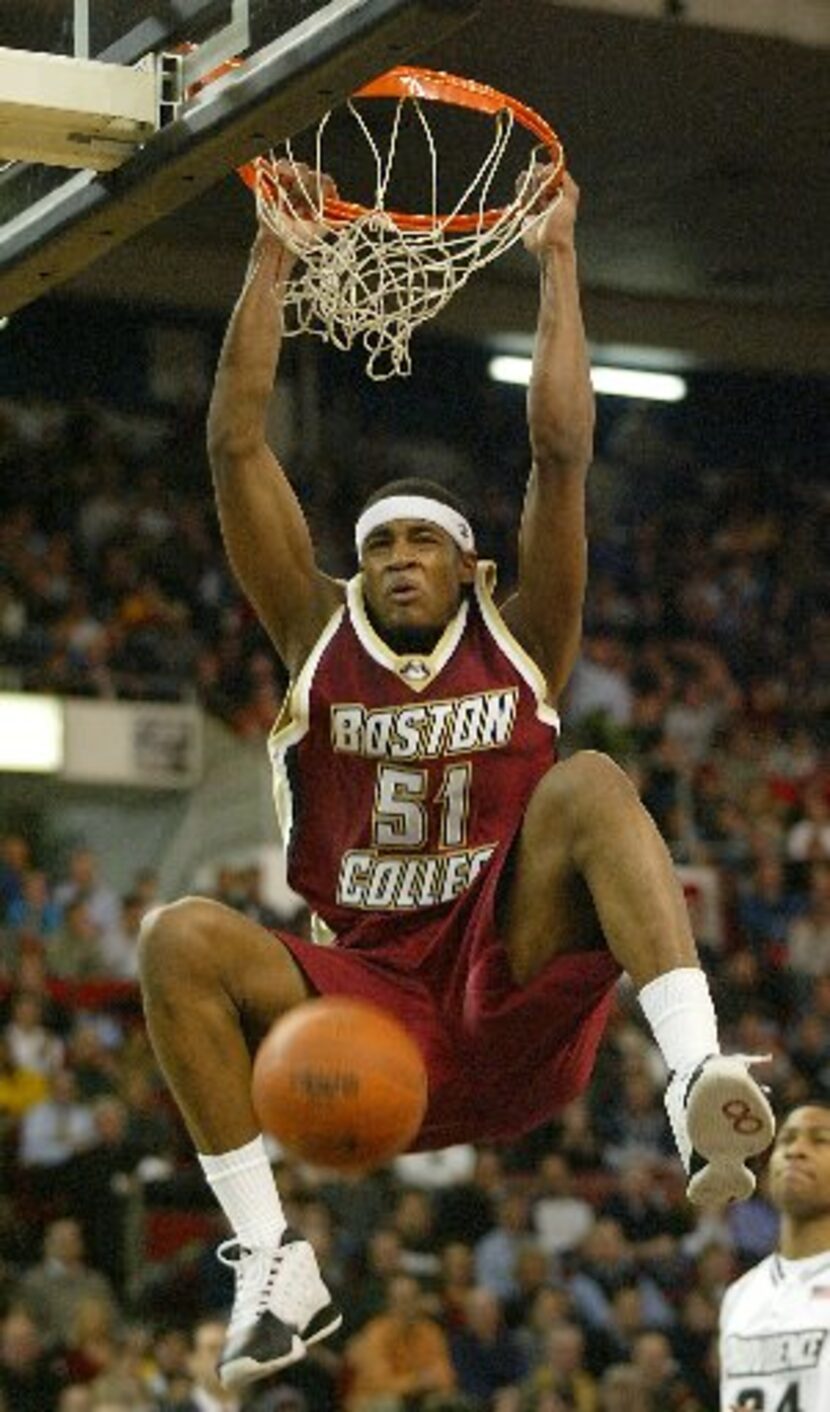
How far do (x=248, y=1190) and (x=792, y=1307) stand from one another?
9.23ft

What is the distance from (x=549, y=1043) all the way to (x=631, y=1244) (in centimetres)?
739

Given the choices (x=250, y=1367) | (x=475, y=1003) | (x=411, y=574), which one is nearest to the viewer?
(x=250, y=1367)

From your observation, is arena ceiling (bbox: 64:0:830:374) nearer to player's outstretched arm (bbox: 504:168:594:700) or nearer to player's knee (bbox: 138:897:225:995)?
player's outstretched arm (bbox: 504:168:594:700)

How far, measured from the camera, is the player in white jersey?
7961 mm

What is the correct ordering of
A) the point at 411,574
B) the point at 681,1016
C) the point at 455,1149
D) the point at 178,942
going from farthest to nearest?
1. the point at 455,1149
2. the point at 411,574
3. the point at 178,942
4. the point at 681,1016

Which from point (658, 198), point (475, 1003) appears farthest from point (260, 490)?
point (658, 198)

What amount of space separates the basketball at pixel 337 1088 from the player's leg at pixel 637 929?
1.57ft

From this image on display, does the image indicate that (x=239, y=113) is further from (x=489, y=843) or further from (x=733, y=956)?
(x=733, y=956)

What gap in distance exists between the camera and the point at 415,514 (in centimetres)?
618

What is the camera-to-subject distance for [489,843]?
602 centimetres

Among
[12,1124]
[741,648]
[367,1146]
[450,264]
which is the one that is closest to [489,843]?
[367,1146]

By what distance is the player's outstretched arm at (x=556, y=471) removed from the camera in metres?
6.16

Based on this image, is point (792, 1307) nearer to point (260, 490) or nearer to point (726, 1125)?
point (726, 1125)

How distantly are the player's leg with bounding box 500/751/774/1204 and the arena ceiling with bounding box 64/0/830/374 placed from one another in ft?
29.2
